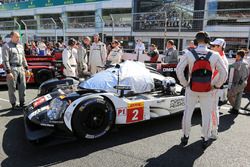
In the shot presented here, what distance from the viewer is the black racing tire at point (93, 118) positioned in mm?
3520

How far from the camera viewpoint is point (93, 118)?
3.67 m

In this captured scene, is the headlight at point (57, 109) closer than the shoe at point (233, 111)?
Yes

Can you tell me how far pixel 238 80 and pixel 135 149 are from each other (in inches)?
119

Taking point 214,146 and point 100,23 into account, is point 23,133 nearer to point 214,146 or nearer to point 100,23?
point 214,146

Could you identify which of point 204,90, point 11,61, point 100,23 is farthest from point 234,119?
point 100,23

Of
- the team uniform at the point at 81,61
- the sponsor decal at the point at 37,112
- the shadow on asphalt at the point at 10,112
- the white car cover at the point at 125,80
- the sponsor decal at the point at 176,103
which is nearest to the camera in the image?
the sponsor decal at the point at 37,112

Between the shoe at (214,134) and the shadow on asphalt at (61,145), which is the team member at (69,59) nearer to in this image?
the shadow on asphalt at (61,145)

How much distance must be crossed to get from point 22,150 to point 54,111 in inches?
27.5

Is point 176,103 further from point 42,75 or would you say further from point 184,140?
point 42,75

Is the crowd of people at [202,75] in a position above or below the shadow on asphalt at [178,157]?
above

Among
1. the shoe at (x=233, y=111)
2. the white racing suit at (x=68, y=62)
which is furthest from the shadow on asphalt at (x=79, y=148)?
the white racing suit at (x=68, y=62)

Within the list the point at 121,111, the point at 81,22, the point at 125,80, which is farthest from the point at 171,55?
the point at 81,22

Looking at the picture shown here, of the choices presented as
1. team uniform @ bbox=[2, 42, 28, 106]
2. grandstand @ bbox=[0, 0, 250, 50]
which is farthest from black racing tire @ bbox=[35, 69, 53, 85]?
grandstand @ bbox=[0, 0, 250, 50]

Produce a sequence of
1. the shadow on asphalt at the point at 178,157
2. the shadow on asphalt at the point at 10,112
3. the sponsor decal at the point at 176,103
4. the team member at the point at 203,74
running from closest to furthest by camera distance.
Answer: the shadow on asphalt at the point at 178,157 → the team member at the point at 203,74 → the sponsor decal at the point at 176,103 → the shadow on asphalt at the point at 10,112
